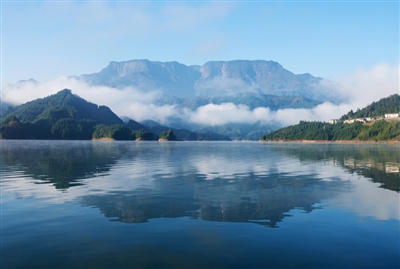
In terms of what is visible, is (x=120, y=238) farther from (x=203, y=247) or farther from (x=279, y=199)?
(x=279, y=199)

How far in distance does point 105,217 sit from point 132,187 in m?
12.3

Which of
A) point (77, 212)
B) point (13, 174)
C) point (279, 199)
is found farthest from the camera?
point (13, 174)

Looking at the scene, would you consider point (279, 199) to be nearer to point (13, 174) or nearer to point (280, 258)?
point (280, 258)

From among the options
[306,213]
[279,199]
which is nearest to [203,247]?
[306,213]

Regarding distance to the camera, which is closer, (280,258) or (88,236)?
(280,258)

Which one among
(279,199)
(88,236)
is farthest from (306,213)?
(88,236)

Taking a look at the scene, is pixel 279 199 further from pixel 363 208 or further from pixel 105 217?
pixel 105 217

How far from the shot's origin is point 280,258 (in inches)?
621

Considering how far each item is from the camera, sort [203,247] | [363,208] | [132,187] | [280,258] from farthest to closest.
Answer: [132,187] → [363,208] → [203,247] → [280,258]

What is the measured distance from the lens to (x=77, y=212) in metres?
24.3

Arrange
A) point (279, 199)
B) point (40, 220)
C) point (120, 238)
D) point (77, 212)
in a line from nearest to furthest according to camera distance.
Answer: point (120, 238)
point (40, 220)
point (77, 212)
point (279, 199)

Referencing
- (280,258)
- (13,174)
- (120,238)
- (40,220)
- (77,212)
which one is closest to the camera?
(280,258)

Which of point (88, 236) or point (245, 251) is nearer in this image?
point (245, 251)

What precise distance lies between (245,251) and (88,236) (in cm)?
875
